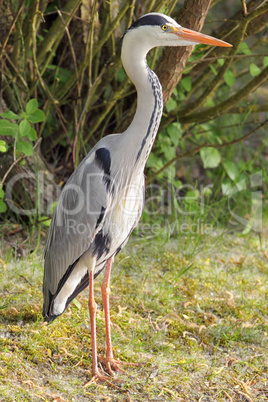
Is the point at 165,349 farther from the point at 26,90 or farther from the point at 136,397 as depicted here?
the point at 26,90

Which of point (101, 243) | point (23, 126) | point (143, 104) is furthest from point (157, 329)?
point (23, 126)

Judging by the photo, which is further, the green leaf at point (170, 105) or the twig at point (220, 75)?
the green leaf at point (170, 105)

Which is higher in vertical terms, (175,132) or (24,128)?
(24,128)

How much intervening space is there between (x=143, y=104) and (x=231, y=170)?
6.37 ft

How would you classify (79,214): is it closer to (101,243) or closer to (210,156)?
(101,243)

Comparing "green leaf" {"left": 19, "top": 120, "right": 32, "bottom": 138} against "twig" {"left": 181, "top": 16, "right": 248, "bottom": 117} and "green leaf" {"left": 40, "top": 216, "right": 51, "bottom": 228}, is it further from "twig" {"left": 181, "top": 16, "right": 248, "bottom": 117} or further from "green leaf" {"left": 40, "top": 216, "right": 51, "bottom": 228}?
"twig" {"left": 181, "top": 16, "right": 248, "bottom": 117}

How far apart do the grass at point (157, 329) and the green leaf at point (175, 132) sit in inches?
29.9

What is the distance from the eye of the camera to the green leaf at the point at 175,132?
397 cm

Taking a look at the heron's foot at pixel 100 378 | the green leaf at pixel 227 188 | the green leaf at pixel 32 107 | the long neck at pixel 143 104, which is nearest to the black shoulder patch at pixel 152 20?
the long neck at pixel 143 104

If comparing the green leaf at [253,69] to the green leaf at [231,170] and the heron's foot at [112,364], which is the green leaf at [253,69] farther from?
the heron's foot at [112,364]

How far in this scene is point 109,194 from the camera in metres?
2.51

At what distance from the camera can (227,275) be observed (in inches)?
137

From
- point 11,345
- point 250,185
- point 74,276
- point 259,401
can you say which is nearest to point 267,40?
point 250,185

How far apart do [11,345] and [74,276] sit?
0.49m
